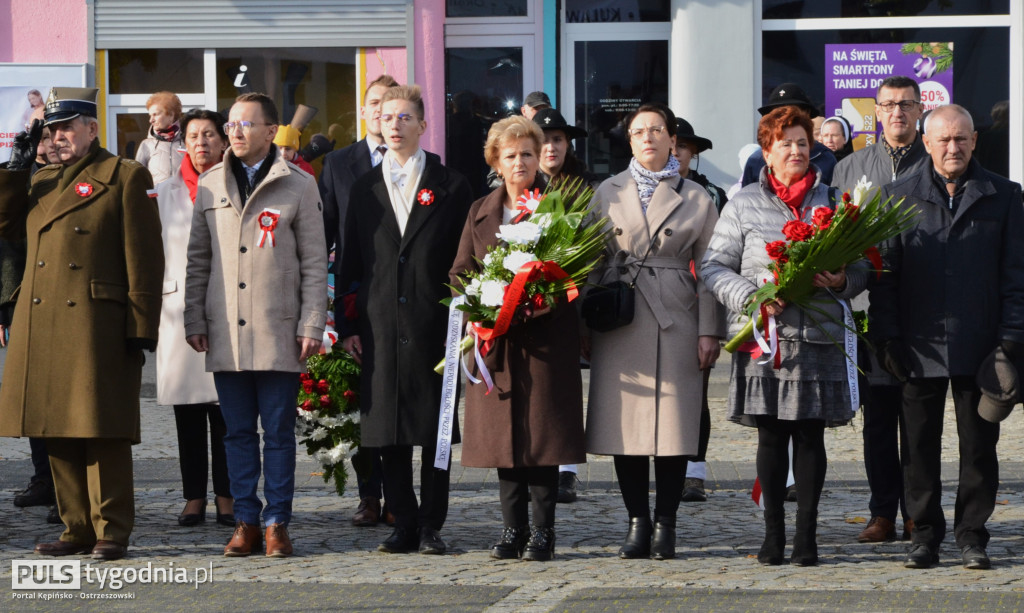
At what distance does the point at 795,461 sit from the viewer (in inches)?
271

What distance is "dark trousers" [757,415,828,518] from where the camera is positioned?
22.5 ft

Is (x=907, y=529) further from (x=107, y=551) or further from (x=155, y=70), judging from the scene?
(x=155, y=70)

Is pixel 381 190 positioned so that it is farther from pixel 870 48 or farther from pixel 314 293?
pixel 870 48

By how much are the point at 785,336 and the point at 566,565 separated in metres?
1.40

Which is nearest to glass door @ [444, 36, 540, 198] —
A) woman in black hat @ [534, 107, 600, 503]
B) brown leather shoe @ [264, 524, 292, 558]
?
woman in black hat @ [534, 107, 600, 503]

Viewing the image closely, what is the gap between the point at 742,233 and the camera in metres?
6.94

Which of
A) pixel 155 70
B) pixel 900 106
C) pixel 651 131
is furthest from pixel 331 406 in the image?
pixel 155 70

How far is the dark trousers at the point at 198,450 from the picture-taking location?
801cm

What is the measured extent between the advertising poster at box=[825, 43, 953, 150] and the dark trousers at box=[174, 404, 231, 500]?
31.0 feet

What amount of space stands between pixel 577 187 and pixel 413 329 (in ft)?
3.34

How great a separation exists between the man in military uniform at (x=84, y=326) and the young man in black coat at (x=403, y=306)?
975 millimetres

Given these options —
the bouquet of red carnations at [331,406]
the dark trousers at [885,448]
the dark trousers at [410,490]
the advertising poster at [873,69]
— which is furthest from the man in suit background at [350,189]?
the advertising poster at [873,69]

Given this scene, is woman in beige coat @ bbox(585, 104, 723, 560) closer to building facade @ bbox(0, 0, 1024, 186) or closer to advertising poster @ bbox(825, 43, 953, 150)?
building facade @ bbox(0, 0, 1024, 186)

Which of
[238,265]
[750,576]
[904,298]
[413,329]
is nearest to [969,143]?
[904,298]
